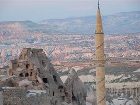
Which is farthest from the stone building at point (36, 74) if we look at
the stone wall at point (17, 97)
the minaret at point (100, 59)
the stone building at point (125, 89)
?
the stone building at point (125, 89)

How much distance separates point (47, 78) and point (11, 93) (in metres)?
11.4

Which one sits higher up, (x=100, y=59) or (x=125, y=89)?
(x=100, y=59)

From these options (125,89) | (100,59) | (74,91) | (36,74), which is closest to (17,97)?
(100,59)

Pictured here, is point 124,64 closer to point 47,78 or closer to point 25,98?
point 47,78

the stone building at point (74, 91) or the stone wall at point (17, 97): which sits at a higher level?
the stone wall at point (17, 97)

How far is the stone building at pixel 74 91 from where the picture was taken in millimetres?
36250

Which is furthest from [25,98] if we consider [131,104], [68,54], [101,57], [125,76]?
[68,54]

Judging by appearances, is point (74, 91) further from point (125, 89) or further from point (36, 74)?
point (125, 89)

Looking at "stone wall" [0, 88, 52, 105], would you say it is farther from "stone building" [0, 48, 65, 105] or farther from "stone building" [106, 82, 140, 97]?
"stone building" [106, 82, 140, 97]

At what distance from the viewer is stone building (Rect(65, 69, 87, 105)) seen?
36250mm

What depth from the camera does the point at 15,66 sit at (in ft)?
113

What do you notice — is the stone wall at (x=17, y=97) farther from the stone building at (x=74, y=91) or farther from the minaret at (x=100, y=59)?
the stone building at (x=74, y=91)

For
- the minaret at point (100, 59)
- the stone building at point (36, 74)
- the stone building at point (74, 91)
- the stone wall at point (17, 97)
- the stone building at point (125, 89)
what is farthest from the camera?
the stone building at point (125, 89)

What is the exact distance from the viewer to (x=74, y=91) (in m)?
37.0
